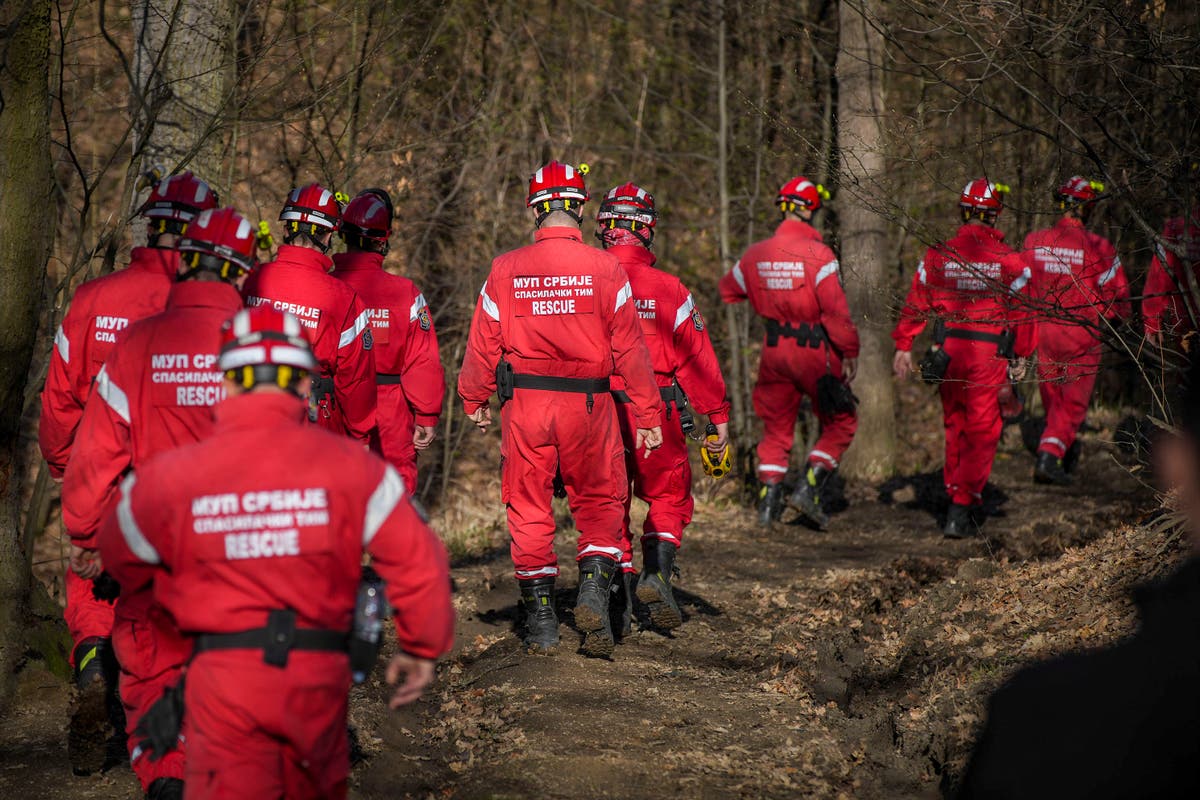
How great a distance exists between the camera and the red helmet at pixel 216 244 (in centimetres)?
490

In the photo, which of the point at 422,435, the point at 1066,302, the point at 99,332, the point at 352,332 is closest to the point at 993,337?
the point at 1066,302

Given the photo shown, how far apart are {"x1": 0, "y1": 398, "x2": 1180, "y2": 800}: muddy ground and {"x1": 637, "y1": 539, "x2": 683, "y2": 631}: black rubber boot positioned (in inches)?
6.6

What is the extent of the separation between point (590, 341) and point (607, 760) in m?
2.23

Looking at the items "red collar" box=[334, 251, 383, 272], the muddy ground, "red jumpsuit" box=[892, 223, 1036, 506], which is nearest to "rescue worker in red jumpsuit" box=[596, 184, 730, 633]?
the muddy ground

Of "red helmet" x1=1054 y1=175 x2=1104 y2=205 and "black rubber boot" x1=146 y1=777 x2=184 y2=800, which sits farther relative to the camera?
"red helmet" x1=1054 y1=175 x2=1104 y2=205

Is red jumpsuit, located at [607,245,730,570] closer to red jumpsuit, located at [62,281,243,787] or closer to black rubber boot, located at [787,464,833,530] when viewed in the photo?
black rubber boot, located at [787,464,833,530]

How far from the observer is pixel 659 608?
23.9ft

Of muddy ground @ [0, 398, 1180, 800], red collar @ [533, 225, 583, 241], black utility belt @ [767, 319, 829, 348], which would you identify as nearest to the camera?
muddy ground @ [0, 398, 1180, 800]

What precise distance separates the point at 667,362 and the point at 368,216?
212cm

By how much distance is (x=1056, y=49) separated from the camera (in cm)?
655

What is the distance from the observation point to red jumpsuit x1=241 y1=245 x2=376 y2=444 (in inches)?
269

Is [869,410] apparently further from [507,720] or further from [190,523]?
[190,523]

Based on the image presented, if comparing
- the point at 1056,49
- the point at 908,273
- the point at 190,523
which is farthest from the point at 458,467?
the point at 190,523

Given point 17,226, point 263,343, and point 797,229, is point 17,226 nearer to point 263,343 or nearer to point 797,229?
point 263,343
